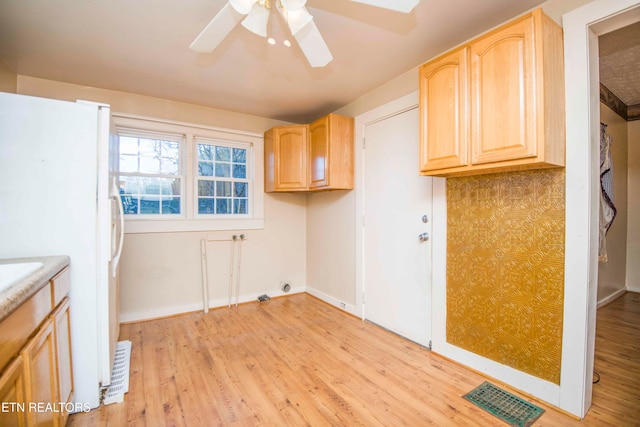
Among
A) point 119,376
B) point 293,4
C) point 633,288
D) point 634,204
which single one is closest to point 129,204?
point 119,376

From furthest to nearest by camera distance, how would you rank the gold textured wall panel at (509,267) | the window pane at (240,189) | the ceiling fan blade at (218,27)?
the window pane at (240,189) < the gold textured wall panel at (509,267) < the ceiling fan blade at (218,27)

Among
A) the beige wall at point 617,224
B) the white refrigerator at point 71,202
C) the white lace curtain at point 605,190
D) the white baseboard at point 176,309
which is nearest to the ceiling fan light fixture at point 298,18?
the white refrigerator at point 71,202

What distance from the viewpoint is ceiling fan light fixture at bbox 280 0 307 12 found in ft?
4.46

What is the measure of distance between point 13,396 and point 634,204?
5.98m

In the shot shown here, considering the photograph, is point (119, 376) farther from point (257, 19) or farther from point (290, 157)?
point (290, 157)

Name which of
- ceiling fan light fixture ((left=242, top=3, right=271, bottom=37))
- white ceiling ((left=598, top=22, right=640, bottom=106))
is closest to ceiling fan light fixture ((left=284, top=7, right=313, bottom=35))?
ceiling fan light fixture ((left=242, top=3, right=271, bottom=37))

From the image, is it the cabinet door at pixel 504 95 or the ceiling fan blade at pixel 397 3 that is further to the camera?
the cabinet door at pixel 504 95

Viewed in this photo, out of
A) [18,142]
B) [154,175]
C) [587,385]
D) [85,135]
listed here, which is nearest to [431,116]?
[587,385]

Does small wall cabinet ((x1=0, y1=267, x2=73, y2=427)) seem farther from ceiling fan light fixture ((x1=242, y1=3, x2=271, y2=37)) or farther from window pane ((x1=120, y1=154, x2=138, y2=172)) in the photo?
window pane ((x1=120, y1=154, x2=138, y2=172))

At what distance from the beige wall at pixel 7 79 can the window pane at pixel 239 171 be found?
2021mm

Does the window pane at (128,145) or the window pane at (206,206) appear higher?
the window pane at (128,145)

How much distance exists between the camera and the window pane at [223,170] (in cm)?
361

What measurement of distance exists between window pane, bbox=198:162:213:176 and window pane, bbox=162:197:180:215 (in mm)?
407

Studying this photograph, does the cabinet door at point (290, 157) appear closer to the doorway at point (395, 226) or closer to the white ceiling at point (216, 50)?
the white ceiling at point (216, 50)
